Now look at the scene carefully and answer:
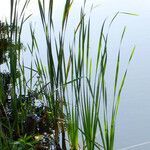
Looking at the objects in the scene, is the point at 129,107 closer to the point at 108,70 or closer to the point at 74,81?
the point at 108,70

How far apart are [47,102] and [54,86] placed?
8 centimetres

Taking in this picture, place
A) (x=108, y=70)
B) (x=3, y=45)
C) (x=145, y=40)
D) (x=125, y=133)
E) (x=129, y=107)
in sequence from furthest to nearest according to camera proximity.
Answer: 1. (x=145, y=40)
2. (x=108, y=70)
3. (x=129, y=107)
4. (x=125, y=133)
5. (x=3, y=45)

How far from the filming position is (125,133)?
3299 mm

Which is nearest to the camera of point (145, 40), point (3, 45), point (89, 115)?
point (89, 115)

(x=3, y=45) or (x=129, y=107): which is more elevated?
(x=3, y=45)

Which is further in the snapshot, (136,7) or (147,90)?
(136,7)

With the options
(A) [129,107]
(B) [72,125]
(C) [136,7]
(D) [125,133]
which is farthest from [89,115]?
(C) [136,7]

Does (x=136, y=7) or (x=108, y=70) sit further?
(x=136, y=7)

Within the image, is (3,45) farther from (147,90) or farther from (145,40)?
(145,40)

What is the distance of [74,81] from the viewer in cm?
127

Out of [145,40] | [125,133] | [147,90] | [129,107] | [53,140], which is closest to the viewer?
[53,140]

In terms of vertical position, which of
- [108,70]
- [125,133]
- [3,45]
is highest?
[3,45]

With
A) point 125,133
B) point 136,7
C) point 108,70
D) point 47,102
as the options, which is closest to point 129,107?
point 125,133

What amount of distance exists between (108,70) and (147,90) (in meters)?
0.52
